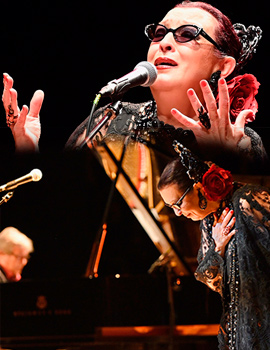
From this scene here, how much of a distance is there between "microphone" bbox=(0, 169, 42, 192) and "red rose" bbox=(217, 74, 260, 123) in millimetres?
821

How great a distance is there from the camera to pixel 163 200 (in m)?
1.90

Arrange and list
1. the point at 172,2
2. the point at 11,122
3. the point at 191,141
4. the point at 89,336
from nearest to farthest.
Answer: the point at 191,141, the point at 89,336, the point at 11,122, the point at 172,2

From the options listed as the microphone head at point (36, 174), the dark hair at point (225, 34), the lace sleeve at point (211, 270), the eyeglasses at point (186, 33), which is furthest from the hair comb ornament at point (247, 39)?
the microphone head at point (36, 174)

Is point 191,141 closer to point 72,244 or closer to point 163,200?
point 163,200

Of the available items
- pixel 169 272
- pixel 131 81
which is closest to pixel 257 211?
pixel 169 272

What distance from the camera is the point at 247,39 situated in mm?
2414

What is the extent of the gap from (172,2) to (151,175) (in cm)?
115

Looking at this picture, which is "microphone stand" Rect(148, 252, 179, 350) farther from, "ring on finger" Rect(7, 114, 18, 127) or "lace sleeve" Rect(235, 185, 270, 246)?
"ring on finger" Rect(7, 114, 18, 127)

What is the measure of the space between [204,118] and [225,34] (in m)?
0.59

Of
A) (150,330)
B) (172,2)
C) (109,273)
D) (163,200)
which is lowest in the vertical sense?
(150,330)

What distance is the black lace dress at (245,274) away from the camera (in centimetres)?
170

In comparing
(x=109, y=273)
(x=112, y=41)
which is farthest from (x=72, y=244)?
(x=112, y=41)

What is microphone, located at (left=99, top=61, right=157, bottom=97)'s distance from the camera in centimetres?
171

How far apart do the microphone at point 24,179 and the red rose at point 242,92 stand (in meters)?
0.82
